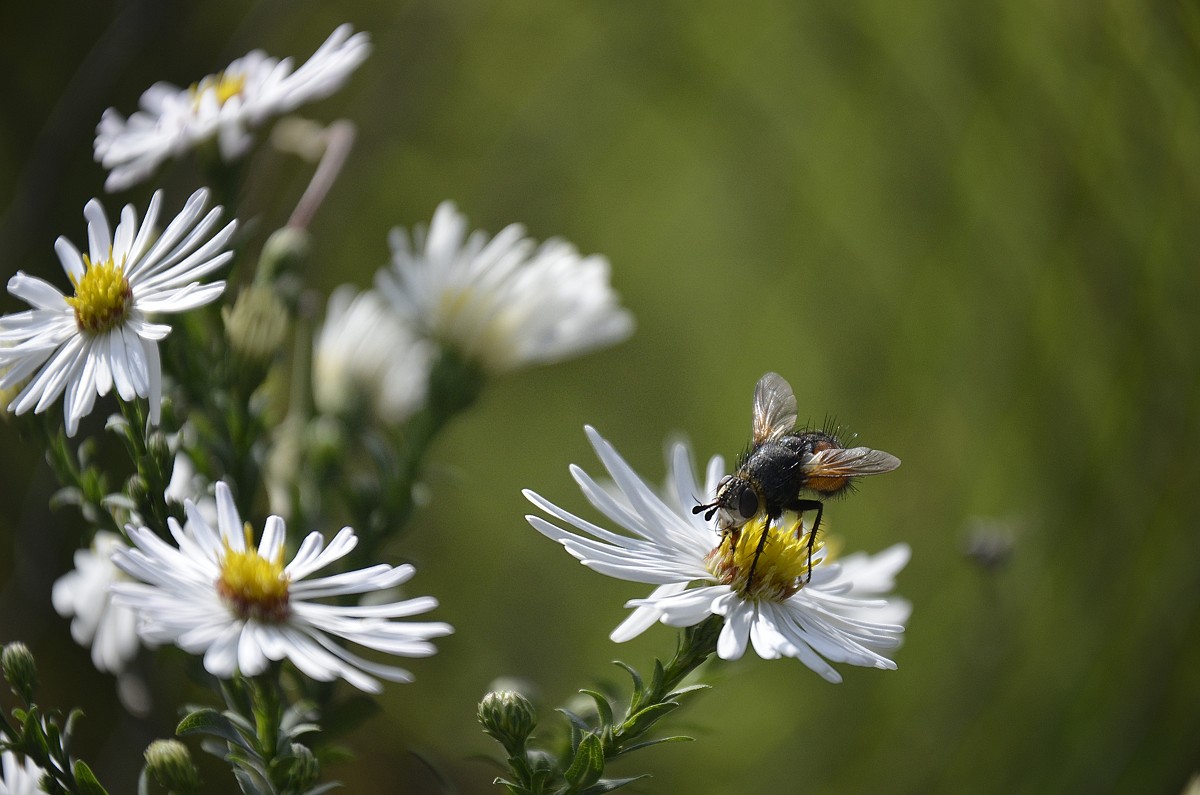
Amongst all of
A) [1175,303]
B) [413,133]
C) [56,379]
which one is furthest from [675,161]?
[56,379]

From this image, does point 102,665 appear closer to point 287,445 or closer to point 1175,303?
point 287,445

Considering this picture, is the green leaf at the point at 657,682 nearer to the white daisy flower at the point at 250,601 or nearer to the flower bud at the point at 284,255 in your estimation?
the white daisy flower at the point at 250,601

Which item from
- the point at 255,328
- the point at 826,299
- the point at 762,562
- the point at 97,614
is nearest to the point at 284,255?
the point at 255,328

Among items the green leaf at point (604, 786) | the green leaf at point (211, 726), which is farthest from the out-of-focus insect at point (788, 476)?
the green leaf at point (211, 726)

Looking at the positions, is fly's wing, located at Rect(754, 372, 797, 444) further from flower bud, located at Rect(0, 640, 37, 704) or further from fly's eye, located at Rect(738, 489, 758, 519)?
flower bud, located at Rect(0, 640, 37, 704)

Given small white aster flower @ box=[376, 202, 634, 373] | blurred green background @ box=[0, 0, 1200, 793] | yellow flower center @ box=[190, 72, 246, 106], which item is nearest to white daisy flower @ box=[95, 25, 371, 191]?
yellow flower center @ box=[190, 72, 246, 106]
